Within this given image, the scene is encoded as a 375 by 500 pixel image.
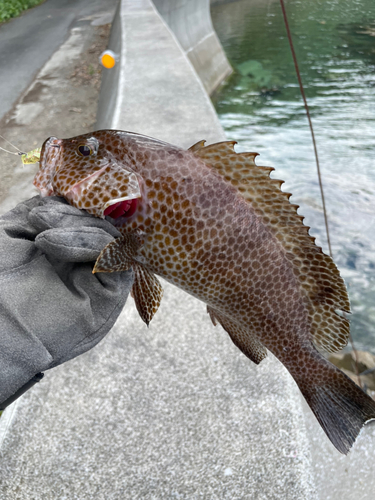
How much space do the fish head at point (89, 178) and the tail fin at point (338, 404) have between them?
116cm

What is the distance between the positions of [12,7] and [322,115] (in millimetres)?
14520

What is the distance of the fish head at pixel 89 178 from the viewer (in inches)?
71.3

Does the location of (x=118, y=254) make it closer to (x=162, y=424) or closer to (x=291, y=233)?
(x=291, y=233)

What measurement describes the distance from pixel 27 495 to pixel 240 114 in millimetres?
13124

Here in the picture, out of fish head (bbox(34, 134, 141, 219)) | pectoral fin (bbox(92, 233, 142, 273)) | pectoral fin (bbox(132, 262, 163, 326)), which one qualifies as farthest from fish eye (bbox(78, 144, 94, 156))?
pectoral fin (bbox(132, 262, 163, 326))

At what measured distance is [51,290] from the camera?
1764 mm

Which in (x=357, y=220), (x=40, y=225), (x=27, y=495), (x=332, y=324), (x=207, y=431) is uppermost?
(x=40, y=225)

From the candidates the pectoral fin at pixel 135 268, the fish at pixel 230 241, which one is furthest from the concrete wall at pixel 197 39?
the pectoral fin at pixel 135 268

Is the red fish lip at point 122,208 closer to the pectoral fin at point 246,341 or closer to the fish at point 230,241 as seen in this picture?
the fish at point 230,241

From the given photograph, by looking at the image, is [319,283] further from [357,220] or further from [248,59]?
[248,59]

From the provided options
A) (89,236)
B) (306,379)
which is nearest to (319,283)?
(306,379)

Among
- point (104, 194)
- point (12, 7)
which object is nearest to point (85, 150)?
point (104, 194)

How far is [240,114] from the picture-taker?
44.7ft

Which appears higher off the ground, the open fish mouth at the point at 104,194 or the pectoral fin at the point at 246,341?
the open fish mouth at the point at 104,194
